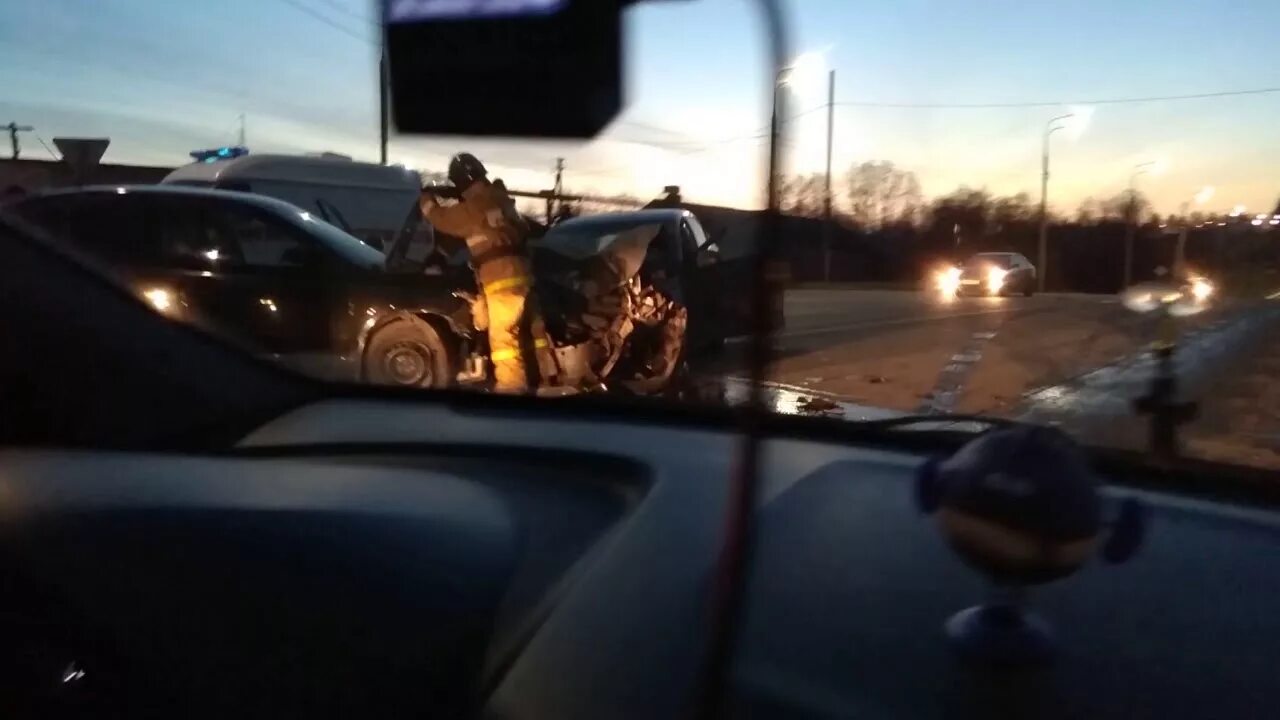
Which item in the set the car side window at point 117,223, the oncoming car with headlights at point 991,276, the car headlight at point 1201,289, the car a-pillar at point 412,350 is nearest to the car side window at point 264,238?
the car side window at point 117,223

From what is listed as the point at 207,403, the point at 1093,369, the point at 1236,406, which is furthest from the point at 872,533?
the point at 1093,369

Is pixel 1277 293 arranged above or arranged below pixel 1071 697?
above

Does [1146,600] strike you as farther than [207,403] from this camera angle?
No

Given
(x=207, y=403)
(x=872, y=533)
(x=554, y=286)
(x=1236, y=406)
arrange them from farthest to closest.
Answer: (x=554, y=286), (x=1236, y=406), (x=207, y=403), (x=872, y=533)

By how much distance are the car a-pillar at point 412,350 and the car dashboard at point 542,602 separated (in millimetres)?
3198

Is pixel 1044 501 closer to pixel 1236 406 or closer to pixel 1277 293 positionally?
pixel 1236 406

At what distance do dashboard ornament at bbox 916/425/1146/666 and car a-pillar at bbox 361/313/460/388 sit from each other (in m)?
4.16

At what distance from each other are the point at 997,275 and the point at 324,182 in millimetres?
8357

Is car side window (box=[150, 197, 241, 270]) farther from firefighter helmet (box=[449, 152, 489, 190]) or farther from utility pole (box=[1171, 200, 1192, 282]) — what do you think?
utility pole (box=[1171, 200, 1192, 282])

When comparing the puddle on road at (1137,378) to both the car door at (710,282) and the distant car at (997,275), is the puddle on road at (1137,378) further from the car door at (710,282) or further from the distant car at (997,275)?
the car door at (710,282)

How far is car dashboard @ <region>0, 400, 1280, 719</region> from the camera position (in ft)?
7.73

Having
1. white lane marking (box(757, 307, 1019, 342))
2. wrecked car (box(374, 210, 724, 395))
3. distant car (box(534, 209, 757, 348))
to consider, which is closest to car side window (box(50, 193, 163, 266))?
wrecked car (box(374, 210, 724, 395))

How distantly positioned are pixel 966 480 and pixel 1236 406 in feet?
11.2

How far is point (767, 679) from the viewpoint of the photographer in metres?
2.40
